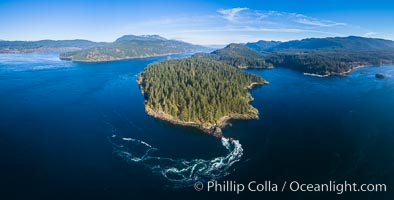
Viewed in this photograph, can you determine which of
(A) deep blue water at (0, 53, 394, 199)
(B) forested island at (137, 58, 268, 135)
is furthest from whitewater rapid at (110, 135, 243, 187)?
(B) forested island at (137, 58, 268, 135)

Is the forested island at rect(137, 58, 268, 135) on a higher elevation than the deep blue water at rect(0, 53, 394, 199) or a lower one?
higher

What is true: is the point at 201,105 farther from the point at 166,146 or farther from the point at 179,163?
the point at 179,163

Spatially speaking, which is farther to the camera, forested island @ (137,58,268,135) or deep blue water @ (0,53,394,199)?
forested island @ (137,58,268,135)

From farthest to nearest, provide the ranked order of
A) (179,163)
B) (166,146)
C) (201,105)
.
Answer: (201,105) → (166,146) → (179,163)

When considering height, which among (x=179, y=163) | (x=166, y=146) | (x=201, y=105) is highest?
(x=201, y=105)

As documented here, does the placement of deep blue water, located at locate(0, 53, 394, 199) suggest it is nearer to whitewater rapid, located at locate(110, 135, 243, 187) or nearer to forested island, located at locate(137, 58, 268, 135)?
whitewater rapid, located at locate(110, 135, 243, 187)

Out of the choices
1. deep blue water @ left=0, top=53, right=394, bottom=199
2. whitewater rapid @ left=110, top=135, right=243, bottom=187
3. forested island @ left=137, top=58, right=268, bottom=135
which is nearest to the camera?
Result: deep blue water @ left=0, top=53, right=394, bottom=199

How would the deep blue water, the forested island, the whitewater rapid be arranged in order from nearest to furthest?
the deep blue water → the whitewater rapid → the forested island

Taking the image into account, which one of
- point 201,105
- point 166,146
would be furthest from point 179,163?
point 201,105
